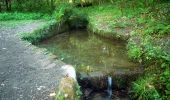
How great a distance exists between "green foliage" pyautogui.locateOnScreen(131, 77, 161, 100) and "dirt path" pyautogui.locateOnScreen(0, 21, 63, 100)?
7.17 ft

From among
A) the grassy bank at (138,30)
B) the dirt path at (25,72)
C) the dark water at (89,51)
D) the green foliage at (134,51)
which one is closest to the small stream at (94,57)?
the dark water at (89,51)

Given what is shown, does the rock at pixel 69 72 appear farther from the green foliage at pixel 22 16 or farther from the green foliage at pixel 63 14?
the green foliage at pixel 22 16

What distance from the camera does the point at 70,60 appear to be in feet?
38.4

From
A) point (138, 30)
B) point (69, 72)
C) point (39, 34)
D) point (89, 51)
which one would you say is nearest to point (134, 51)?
point (89, 51)

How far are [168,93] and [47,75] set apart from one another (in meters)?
3.34

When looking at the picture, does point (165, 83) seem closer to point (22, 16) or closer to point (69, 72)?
point (69, 72)

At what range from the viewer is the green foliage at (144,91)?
810 centimetres

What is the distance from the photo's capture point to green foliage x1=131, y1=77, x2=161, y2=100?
8098 millimetres

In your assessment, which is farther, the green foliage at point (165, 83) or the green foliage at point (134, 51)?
the green foliage at point (134, 51)

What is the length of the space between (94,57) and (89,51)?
37.5 inches

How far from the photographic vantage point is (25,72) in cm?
904

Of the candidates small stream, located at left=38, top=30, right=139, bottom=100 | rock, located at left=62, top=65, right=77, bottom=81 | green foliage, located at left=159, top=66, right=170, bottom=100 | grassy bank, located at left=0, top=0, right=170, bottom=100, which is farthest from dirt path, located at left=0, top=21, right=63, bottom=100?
green foliage, located at left=159, top=66, right=170, bottom=100

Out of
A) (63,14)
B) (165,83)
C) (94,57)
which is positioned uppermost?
(63,14)

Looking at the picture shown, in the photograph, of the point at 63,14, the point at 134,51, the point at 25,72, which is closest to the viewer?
the point at 25,72
